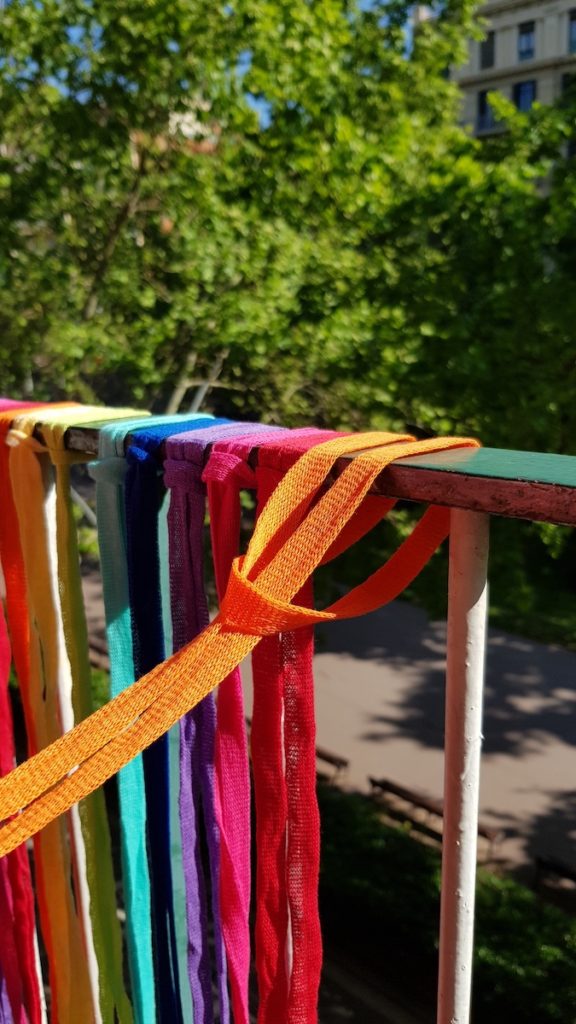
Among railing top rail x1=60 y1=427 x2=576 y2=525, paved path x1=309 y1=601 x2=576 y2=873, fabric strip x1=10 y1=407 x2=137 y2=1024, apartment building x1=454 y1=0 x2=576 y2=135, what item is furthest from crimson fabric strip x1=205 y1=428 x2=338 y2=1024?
apartment building x1=454 y1=0 x2=576 y2=135

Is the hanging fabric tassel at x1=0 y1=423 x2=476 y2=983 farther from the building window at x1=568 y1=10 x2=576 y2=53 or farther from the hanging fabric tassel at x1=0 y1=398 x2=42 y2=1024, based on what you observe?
the building window at x1=568 y1=10 x2=576 y2=53

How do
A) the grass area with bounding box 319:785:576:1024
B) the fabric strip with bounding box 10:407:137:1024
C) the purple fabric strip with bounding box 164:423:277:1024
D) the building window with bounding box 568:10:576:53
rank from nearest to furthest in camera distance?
the purple fabric strip with bounding box 164:423:277:1024 < the fabric strip with bounding box 10:407:137:1024 < the grass area with bounding box 319:785:576:1024 < the building window with bounding box 568:10:576:53

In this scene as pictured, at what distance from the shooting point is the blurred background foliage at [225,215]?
22.6ft

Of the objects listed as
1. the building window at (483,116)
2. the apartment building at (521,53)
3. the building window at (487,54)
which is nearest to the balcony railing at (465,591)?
the apartment building at (521,53)

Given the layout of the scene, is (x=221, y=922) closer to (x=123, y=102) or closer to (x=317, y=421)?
(x=317, y=421)

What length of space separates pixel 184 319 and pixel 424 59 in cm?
502

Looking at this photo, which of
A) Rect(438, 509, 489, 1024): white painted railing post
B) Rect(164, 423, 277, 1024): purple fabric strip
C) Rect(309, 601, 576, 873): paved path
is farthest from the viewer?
Rect(309, 601, 576, 873): paved path

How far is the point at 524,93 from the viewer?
30.8 m

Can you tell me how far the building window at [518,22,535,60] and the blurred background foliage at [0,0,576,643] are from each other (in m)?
24.5

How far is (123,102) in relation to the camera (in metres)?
7.74

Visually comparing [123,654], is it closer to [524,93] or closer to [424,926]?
[424,926]

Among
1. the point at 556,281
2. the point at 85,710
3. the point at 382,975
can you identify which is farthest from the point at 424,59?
the point at 85,710

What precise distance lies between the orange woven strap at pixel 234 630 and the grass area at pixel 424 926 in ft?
18.1

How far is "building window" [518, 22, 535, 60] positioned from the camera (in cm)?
2930
